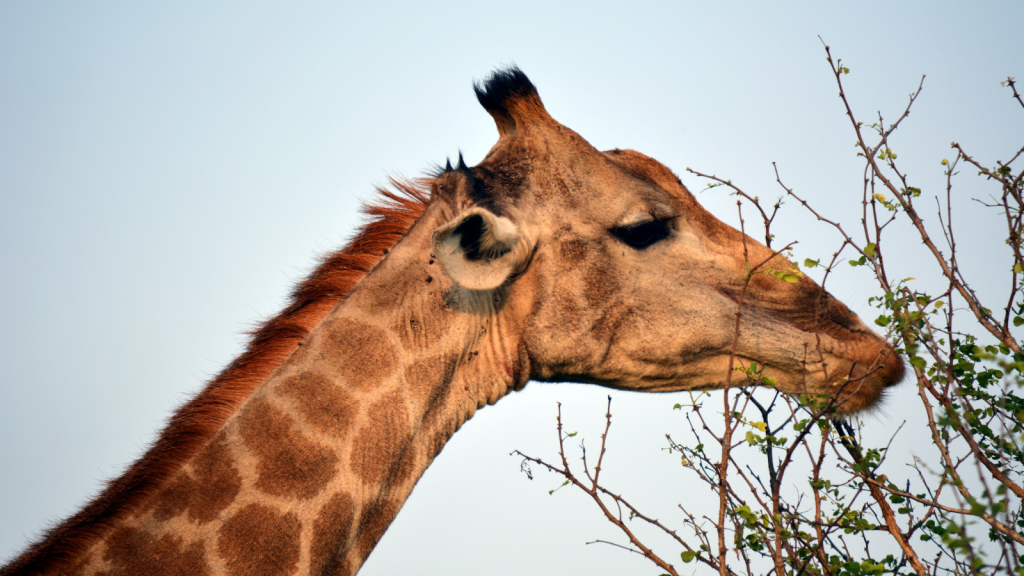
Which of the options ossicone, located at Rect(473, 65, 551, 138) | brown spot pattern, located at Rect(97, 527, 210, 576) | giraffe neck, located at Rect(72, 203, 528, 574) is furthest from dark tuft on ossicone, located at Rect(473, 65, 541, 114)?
brown spot pattern, located at Rect(97, 527, 210, 576)

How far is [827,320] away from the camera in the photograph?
3.82m

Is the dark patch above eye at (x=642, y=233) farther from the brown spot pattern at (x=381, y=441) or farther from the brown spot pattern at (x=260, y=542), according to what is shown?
the brown spot pattern at (x=260, y=542)

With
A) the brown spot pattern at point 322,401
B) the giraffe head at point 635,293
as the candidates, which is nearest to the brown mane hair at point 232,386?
the brown spot pattern at point 322,401

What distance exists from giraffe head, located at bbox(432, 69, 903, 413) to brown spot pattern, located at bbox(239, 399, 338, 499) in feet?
3.34

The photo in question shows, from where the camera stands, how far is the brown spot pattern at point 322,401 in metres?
3.12

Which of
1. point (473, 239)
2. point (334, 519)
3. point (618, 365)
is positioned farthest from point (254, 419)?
point (618, 365)

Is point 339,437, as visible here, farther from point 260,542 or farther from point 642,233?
point 642,233

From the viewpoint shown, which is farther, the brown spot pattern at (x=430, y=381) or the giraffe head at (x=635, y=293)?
the giraffe head at (x=635, y=293)

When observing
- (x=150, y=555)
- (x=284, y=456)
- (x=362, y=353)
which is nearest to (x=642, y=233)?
(x=362, y=353)

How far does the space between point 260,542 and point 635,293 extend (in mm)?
2164

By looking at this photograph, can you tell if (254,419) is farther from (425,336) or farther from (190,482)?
(425,336)

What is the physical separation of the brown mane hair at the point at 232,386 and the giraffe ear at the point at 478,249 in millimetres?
648

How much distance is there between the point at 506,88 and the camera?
4371 mm

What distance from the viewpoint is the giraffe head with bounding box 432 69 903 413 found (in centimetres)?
365
